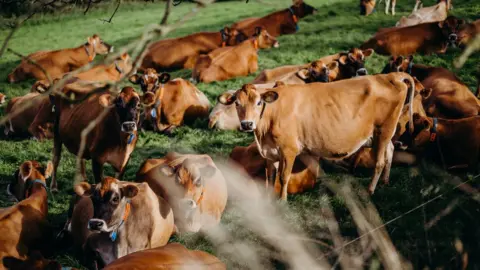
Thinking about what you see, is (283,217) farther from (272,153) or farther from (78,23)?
(78,23)

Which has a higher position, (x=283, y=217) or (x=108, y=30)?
(x=283, y=217)

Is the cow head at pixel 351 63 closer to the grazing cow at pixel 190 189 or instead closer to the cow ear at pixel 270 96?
the cow ear at pixel 270 96

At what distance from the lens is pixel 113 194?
5.79m

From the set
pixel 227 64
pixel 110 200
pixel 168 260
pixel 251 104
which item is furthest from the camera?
pixel 227 64

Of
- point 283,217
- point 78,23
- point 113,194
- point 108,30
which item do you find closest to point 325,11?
point 108,30

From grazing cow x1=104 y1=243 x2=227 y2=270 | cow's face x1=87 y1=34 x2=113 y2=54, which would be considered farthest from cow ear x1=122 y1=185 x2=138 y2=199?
cow's face x1=87 y1=34 x2=113 y2=54

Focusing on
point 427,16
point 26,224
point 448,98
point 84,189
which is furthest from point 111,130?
point 427,16

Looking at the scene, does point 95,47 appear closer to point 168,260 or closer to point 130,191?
point 130,191

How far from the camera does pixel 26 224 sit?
6215 mm

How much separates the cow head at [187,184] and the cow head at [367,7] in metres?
11.5

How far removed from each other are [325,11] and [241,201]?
12.1m

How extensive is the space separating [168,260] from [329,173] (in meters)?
3.84

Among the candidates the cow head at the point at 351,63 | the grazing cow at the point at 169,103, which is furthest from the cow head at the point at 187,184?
the cow head at the point at 351,63

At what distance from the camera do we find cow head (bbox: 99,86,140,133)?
729 centimetres
